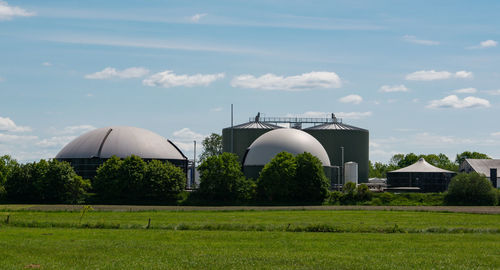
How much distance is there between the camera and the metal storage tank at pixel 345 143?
138m

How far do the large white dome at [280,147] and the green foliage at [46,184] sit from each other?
32823 mm

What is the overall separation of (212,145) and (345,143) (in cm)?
6172

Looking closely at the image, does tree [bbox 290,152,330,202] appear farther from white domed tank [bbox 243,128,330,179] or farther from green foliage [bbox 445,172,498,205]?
white domed tank [bbox 243,128,330,179]

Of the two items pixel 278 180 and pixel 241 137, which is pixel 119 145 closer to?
pixel 241 137

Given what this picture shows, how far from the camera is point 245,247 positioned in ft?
107

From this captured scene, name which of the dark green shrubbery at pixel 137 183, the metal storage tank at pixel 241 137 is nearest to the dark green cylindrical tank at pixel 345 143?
the metal storage tank at pixel 241 137

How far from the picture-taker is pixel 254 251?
3080cm

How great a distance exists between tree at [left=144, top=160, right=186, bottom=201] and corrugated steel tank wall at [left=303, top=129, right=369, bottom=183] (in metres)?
46.9

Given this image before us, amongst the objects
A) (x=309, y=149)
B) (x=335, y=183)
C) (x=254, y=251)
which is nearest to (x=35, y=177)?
(x=309, y=149)

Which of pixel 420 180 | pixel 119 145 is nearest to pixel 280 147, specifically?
pixel 119 145

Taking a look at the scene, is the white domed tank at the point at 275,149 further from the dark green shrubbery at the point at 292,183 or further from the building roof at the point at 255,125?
the dark green shrubbery at the point at 292,183

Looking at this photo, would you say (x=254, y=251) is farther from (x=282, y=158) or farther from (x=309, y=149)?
(x=309, y=149)

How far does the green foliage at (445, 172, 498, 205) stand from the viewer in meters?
91.1

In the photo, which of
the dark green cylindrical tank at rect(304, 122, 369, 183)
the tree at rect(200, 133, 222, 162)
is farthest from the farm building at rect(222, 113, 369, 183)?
the tree at rect(200, 133, 222, 162)
